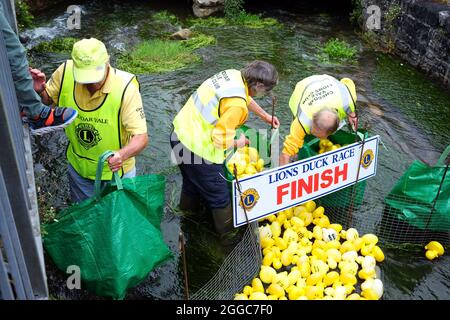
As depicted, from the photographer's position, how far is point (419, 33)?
7.95 metres

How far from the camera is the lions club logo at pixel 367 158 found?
13.6 feet

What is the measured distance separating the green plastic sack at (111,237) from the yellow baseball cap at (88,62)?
0.52m

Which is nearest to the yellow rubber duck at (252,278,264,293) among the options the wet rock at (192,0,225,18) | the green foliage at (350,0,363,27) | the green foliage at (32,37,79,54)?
the green foliage at (32,37,79,54)

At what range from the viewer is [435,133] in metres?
6.37

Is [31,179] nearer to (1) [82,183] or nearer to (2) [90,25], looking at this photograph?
(1) [82,183]

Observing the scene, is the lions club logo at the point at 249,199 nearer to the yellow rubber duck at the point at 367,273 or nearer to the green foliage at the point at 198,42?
the yellow rubber duck at the point at 367,273

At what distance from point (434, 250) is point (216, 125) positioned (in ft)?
7.50

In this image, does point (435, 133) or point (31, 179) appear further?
point (435, 133)

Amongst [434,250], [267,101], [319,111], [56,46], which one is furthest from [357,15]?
[434,250]

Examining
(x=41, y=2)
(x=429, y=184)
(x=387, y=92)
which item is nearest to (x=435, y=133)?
(x=387, y=92)

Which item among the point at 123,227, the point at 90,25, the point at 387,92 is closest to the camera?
the point at 123,227

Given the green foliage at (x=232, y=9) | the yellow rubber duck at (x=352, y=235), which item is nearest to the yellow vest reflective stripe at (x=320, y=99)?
the yellow rubber duck at (x=352, y=235)

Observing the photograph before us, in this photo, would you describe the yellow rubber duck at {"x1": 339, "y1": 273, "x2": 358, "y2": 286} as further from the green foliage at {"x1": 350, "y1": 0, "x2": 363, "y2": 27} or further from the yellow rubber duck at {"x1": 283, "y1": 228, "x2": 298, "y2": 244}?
the green foliage at {"x1": 350, "y1": 0, "x2": 363, "y2": 27}

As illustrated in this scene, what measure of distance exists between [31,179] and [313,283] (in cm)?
222
